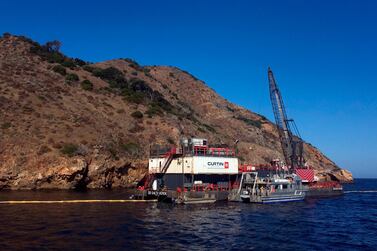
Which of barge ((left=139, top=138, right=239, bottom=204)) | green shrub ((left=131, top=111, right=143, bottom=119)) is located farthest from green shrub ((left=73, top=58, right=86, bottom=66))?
barge ((left=139, top=138, right=239, bottom=204))

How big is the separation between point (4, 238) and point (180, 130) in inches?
3798

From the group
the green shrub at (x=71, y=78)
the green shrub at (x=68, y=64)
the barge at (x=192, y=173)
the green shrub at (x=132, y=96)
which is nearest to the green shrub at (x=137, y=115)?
the green shrub at (x=132, y=96)

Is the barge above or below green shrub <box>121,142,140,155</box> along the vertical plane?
below

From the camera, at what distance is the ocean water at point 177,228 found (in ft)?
109

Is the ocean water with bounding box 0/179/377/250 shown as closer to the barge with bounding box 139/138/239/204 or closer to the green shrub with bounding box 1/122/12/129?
the barge with bounding box 139/138/239/204

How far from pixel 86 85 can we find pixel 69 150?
50014 millimetres

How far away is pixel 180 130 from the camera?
128000mm

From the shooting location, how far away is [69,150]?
294ft

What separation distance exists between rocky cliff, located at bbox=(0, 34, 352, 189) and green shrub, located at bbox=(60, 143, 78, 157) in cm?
22

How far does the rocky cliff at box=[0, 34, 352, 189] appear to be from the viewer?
85.8m

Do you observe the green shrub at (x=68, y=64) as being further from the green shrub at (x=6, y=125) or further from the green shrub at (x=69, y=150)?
the green shrub at (x=69, y=150)

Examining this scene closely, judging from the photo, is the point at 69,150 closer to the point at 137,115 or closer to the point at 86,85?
the point at 137,115

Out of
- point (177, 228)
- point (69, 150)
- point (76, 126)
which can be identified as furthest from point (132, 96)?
point (177, 228)

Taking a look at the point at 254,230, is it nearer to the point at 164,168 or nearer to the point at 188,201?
the point at 188,201
